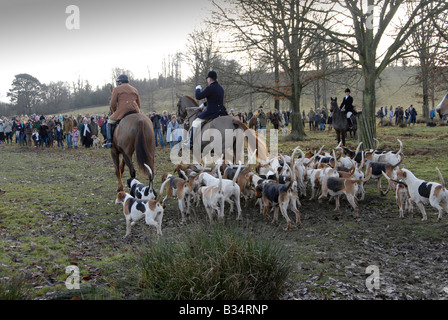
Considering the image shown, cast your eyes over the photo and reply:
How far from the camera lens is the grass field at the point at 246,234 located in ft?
15.0

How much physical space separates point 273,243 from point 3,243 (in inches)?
165

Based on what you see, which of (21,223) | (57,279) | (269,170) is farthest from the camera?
(269,170)

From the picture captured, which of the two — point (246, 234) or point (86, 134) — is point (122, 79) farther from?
point (86, 134)

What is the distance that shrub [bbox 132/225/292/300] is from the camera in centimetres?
404

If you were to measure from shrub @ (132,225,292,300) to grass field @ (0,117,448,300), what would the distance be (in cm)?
22

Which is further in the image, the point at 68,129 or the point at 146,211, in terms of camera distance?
the point at 68,129

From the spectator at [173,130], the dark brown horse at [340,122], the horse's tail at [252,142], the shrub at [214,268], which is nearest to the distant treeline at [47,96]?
the spectator at [173,130]

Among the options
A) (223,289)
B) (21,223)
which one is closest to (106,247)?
(21,223)

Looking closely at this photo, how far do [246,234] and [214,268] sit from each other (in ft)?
2.75

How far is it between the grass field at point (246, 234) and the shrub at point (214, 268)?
217mm

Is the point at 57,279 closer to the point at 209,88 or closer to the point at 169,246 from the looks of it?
the point at 169,246

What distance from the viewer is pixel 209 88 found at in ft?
31.3

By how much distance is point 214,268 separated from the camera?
4156 millimetres

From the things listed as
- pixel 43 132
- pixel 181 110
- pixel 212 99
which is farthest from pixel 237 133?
pixel 43 132
